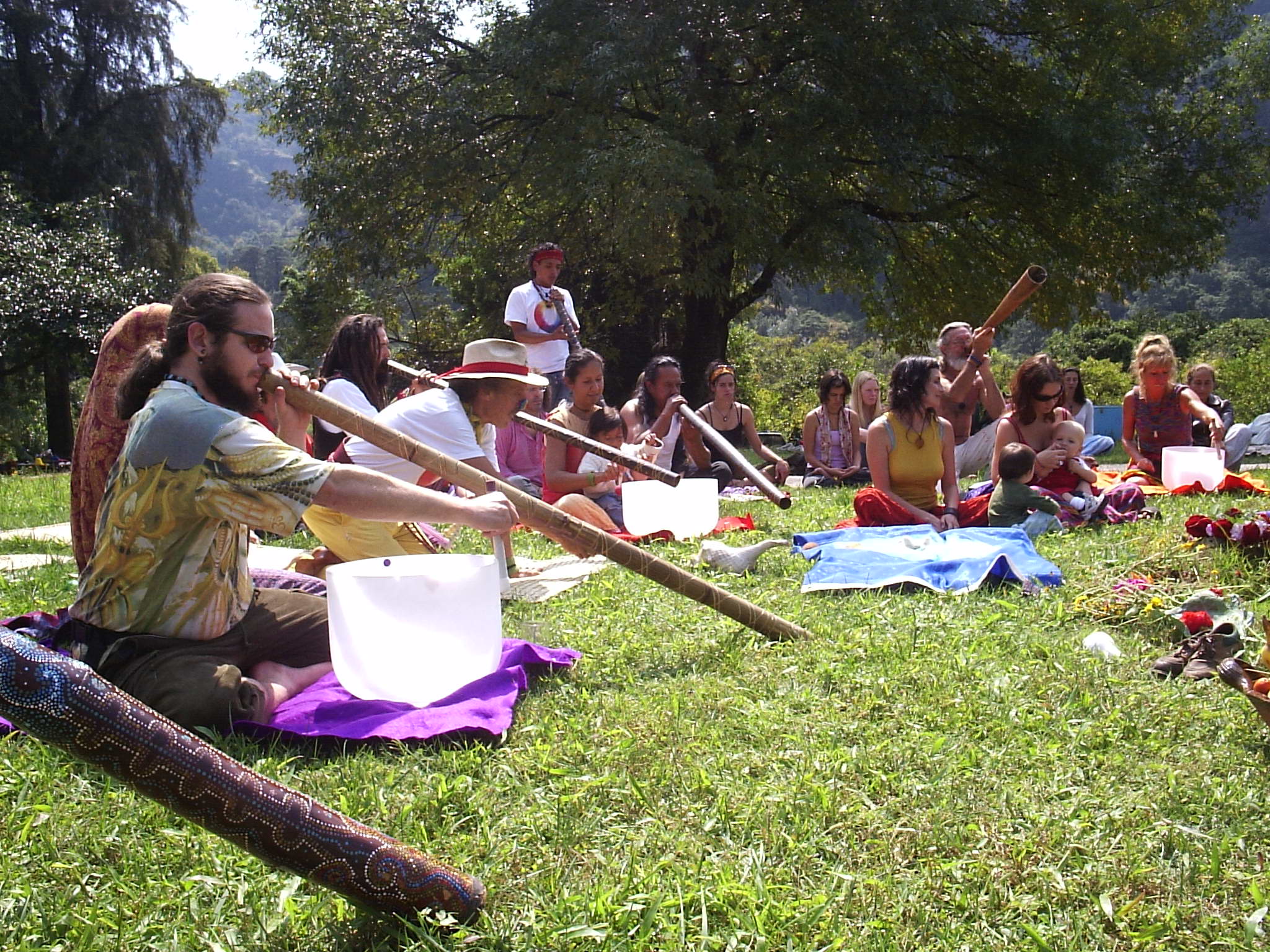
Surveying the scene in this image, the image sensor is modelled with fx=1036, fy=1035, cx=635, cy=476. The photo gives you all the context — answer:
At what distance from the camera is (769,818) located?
2340 millimetres

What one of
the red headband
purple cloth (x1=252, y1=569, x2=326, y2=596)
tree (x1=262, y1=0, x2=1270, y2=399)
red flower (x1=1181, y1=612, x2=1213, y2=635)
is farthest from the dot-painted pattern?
tree (x1=262, y1=0, x2=1270, y2=399)

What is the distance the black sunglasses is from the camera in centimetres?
294

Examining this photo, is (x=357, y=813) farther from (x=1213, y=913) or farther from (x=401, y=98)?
(x=401, y=98)

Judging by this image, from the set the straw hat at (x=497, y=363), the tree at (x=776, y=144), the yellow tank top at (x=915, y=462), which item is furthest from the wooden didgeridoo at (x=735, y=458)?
the tree at (x=776, y=144)

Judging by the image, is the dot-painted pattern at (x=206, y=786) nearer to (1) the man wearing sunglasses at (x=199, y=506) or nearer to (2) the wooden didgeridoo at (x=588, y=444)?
(1) the man wearing sunglasses at (x=199, y=506)

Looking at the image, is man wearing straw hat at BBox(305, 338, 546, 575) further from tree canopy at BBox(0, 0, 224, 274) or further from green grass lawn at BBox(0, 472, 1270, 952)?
tree canopy at BBox(0, 0, 224, 274)

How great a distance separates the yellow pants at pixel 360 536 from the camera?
14.8 ft

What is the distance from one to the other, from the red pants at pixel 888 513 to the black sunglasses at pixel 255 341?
4142mm

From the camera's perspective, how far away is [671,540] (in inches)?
253

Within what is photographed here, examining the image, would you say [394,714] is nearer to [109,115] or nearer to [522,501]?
[522,501]

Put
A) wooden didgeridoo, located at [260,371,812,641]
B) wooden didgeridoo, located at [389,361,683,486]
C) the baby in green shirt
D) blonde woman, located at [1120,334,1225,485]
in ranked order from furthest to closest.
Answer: blonde woman, located at [1120,334,1225,485]
the baby in green shirt
wooden didgeridoo, located at [389,361,683,486]
wooden didgeridoo, located at [260,371,812,641]

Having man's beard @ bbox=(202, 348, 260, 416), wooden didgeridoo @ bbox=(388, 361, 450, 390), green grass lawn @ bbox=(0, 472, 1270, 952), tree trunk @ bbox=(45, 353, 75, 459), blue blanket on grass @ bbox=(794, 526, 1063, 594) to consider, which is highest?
man's beard @ bbox=(202, 348, 260, 416)

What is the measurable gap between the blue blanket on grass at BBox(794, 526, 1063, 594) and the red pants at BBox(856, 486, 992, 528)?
0.44m

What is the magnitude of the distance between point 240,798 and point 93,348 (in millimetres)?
18517
